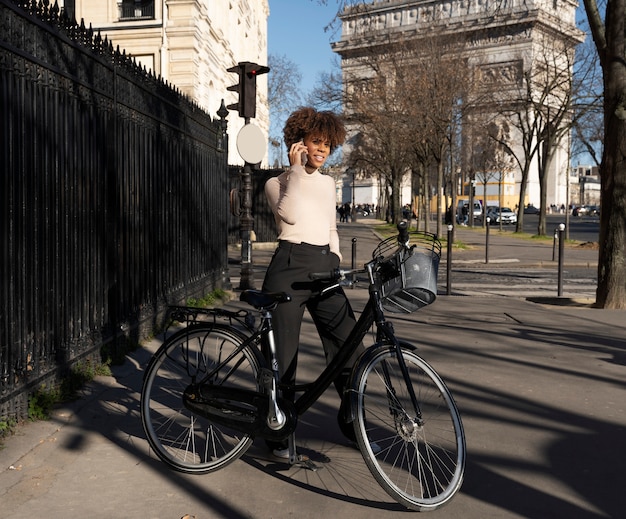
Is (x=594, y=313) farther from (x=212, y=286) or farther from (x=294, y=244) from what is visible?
(x=294, y=244)

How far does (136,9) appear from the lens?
33.8m

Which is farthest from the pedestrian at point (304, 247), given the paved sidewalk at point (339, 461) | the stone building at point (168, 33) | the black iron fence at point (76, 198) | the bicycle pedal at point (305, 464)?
the stone building at point (168, 33)

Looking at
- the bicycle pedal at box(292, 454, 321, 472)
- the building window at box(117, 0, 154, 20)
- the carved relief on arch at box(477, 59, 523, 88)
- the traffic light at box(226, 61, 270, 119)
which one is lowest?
the bicycle pedal at box(292, 454, 321, 472)

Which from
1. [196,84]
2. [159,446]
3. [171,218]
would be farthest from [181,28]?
[159,446]

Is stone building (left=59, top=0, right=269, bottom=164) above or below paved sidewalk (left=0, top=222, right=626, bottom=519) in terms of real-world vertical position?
above

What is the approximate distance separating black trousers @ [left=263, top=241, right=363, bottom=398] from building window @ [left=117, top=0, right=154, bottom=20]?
31.3 meters

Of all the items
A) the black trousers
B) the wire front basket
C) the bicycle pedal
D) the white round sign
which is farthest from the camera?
the white round sign

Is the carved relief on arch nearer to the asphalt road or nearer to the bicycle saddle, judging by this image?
the asphalt road

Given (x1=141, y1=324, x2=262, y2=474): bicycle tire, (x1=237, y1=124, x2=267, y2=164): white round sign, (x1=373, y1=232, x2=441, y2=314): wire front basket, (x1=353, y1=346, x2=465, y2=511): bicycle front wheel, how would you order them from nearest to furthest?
1. (x1=353, y1=346, x2=465, y2=511): bicycle front wheel
2. (x1=373, y1=232, x2=441, y2=314): wire front basket
3. (x1=141, y1=324, x2=262, y2=474): bicycle tire
4. (x1=237, y1=124, x2=267, y2=164): white round sign

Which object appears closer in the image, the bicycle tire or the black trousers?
the bicycle tire

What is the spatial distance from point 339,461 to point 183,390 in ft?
3.03

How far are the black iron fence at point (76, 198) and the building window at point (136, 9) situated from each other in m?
25.9

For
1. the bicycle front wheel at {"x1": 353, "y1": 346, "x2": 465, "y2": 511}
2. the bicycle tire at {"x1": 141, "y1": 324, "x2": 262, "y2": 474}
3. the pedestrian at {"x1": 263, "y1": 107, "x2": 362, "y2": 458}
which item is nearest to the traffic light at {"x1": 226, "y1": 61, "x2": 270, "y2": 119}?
the pedestrian at {"x1": 263, "y1": 107, "x2": 362, "y2": 458}

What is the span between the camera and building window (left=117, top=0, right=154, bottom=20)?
3369cm
